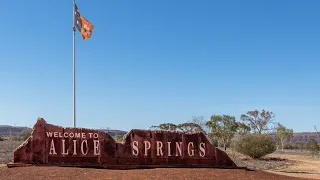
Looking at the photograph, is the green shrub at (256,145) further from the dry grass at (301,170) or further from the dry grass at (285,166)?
the dry grass at (301,170)

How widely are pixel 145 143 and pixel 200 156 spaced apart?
2.36 metres

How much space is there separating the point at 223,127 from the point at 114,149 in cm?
3668

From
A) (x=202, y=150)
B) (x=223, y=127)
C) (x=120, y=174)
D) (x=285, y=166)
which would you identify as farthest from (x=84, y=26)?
(x=223, y=127)

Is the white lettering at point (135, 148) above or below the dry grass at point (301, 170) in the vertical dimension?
above

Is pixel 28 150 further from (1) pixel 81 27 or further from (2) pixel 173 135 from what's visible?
(1) pixel 81 27

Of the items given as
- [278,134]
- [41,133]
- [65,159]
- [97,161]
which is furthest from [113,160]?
[278,134]

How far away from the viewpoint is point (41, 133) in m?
14.9

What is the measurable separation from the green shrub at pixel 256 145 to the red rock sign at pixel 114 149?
702 inches

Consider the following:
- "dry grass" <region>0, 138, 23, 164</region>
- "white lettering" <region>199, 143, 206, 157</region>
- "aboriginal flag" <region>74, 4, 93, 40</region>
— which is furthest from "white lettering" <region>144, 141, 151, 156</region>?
"aboriginal flag" <region>74, 4, 93, 40</region>

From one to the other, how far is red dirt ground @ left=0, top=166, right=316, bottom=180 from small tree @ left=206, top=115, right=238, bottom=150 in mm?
33398


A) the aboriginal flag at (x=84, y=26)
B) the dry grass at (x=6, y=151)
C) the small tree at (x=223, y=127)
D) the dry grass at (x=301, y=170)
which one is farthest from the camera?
the small tree at (x=223, y=127)

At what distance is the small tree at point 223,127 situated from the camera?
48.3 meters

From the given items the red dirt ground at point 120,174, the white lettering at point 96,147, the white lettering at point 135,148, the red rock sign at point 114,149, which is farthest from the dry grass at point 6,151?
the white lettering at point 135,148

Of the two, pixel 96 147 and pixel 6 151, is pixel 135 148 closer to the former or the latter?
pixel 96 147
